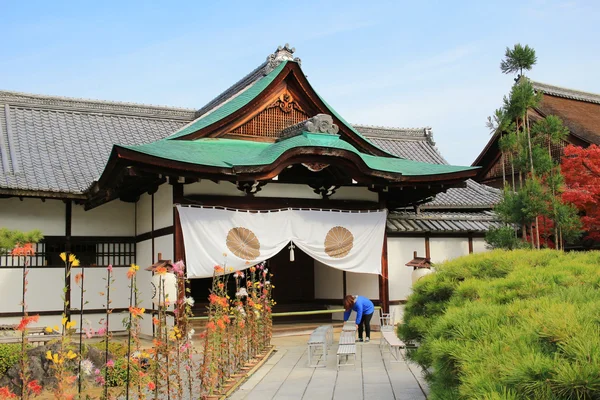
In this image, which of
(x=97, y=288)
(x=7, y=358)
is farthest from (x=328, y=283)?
(x=7, y=358)

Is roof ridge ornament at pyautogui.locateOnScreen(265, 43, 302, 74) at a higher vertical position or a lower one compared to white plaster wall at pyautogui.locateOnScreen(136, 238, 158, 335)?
higher

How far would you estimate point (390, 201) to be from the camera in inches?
615

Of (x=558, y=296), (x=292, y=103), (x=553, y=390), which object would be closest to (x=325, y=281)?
(x=292, y=103)

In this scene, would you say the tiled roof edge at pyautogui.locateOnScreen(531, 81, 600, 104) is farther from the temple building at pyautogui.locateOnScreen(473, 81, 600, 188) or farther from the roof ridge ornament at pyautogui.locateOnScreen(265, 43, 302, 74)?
the roof ridge ornament at pyautogui.locateOnScreen(265, 43, 302, 74)

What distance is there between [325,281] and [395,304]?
225 centimetres

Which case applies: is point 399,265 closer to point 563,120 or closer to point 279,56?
point 279,56

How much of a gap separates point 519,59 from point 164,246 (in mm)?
9685

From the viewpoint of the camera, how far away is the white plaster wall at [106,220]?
46.7ft

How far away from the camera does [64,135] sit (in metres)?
16.0

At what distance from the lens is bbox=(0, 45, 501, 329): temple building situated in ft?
40.1

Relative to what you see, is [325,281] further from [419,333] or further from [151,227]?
[419,333]

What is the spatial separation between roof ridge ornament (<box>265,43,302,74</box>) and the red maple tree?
841 centimetres

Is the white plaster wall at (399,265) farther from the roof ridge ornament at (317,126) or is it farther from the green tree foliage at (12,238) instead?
the green tree foliage at (12,238)

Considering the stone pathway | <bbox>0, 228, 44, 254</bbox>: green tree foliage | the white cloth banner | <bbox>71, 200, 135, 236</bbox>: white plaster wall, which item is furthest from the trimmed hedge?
<bbox>71, 200, 135, 236</bbox>: white plaster wall
